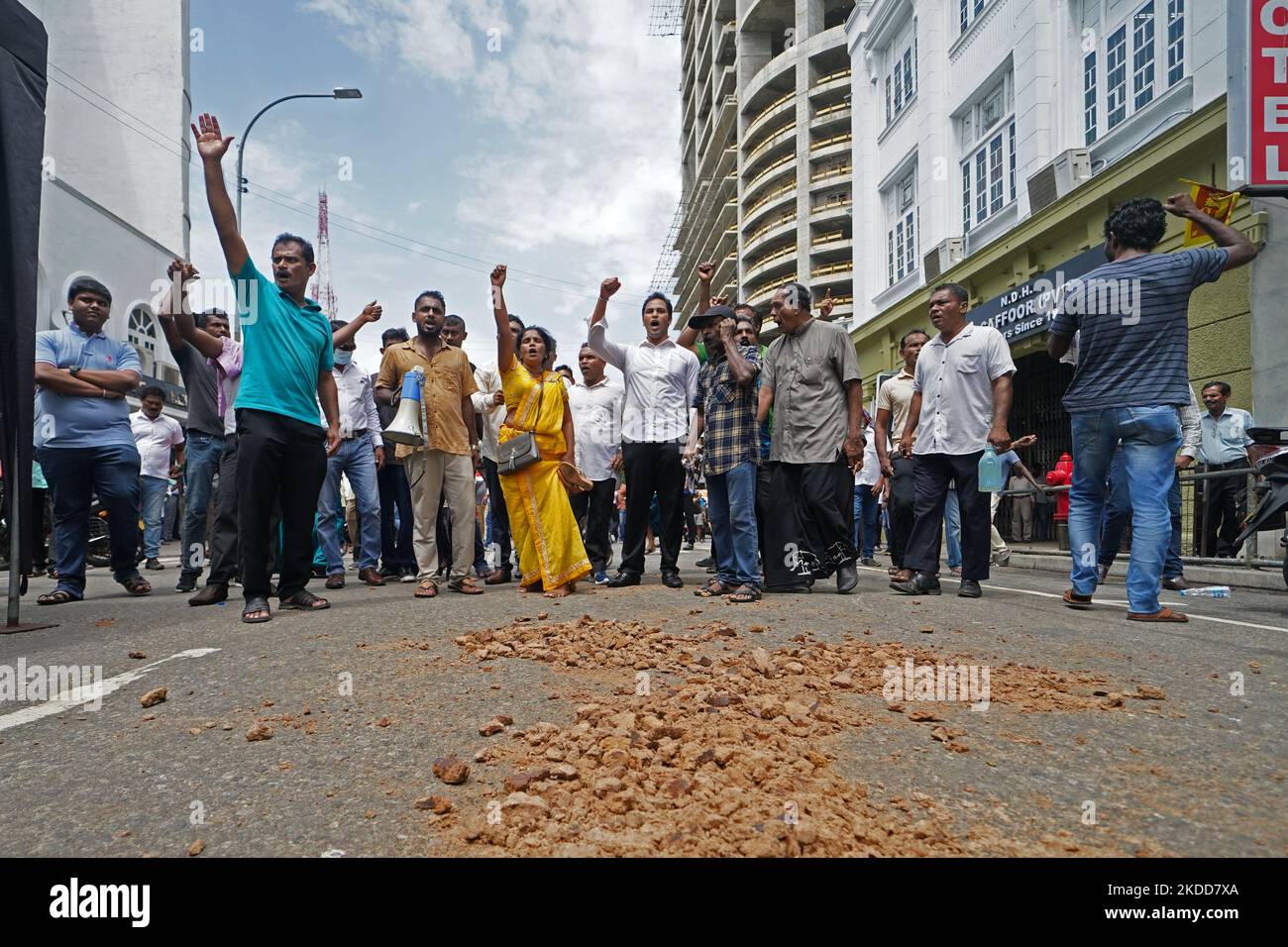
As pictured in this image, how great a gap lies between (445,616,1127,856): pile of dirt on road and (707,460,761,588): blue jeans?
7.03ft

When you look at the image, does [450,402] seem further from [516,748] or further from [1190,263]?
[1190,263]

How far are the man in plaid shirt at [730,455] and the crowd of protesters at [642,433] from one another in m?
0.02

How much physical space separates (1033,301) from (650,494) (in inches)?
439

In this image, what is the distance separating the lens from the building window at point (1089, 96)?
13.9m

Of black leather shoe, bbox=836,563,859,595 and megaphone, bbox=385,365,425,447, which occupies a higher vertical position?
megaphone, bbox=385,365,425,447

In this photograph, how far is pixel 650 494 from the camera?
625cm

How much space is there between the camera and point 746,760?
2014 mm

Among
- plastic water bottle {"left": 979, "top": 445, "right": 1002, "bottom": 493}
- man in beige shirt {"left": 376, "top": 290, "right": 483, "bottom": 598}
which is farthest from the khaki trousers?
plastic water bottle {"left": 979, "top": 445, "right": 1002, "bottom": 493}

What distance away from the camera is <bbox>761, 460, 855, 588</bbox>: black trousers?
18.6 ft

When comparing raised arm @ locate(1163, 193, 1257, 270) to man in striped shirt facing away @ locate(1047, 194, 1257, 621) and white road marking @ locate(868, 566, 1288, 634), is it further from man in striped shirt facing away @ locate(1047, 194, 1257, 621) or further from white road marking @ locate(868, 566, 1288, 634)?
white road marking @ locate(868, 566, 1288, 634)

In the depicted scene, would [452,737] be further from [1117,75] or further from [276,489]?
[1117,75]

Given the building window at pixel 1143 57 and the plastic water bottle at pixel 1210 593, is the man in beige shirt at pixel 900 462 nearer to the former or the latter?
the plastic water bottle at pixel 1210 593

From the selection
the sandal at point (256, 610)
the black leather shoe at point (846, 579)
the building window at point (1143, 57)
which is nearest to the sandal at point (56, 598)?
the sandal at point (256, 610)

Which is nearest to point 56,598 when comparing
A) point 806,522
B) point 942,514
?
point 806,522
